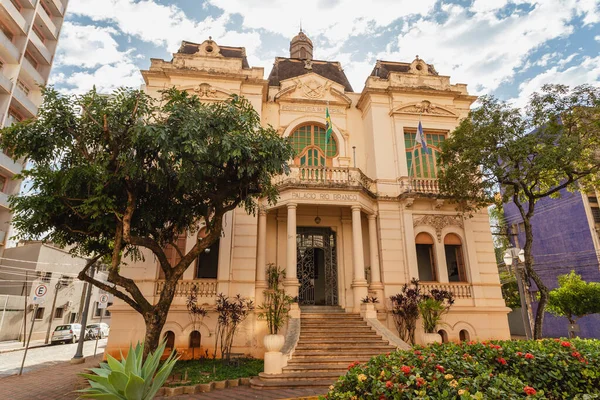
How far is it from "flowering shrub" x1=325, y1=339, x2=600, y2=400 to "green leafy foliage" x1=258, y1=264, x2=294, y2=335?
606cm

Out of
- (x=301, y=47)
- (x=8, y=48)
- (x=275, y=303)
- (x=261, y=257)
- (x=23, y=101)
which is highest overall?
(x=8, y=48)

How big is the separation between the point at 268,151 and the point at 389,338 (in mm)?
6446

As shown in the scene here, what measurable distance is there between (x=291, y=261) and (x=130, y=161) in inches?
243

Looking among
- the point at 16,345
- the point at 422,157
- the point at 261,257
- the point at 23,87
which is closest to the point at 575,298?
the point at 422,157

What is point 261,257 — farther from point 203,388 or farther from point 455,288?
point 455,288

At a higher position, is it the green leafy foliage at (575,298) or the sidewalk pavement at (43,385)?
the green leafy foliage at (575,298)

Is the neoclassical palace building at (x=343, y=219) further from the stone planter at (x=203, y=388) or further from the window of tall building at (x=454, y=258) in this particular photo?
the stone planter at (x=203, y=388)

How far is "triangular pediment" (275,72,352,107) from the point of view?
15.3m

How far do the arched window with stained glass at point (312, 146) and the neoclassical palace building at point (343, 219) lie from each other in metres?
0.05

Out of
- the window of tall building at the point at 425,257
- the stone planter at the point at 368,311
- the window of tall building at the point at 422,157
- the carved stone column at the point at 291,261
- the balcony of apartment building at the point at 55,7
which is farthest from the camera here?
the balcony of apartment building at the point at 55,7

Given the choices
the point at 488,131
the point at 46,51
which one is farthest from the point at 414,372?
the point at 46,51

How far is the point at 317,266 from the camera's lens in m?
14.1

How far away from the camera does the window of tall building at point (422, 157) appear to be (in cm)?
1488

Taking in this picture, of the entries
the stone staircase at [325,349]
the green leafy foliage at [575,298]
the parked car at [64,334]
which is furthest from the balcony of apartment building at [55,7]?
the green leafy foliage at [575,298]
